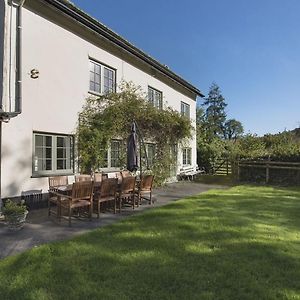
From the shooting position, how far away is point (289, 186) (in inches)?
709

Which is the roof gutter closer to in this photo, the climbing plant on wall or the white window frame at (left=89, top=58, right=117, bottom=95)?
the climbing plant on wall

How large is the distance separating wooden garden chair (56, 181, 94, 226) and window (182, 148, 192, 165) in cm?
1461

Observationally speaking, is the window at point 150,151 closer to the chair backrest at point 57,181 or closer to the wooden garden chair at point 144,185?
the wooden garden chair at point 144,185

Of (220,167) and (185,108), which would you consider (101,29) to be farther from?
(220,167)

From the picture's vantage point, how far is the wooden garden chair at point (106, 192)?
958cm

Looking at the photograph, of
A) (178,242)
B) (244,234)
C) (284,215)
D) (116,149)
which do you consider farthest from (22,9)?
(284,215)

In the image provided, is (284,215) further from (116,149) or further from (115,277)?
(116,149)

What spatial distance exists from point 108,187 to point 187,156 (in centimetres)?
1491

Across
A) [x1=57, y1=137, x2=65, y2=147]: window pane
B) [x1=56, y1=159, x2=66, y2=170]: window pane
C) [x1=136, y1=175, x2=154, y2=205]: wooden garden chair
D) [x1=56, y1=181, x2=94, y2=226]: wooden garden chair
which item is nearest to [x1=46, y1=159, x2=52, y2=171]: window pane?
[x1=56, y1=159, x2=66, y2=170]: window pane

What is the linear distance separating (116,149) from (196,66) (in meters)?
32.1

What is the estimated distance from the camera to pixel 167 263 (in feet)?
18.3

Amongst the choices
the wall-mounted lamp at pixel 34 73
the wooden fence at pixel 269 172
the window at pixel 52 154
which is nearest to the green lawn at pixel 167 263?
the window at pixel 52 154

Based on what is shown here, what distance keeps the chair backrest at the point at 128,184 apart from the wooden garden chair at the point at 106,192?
523mm

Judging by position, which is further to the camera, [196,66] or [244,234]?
[196,66]
